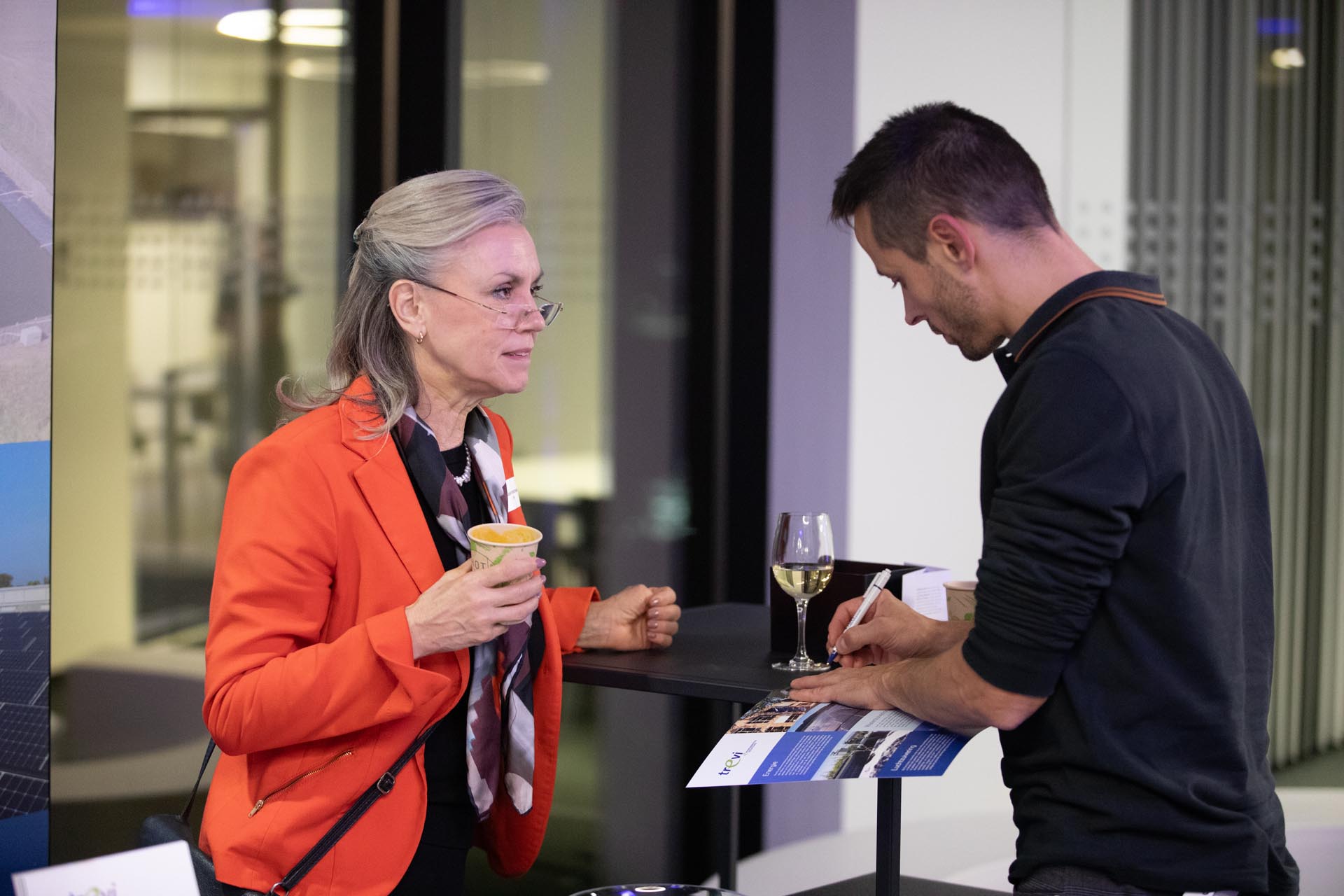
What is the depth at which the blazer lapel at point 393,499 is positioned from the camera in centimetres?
189

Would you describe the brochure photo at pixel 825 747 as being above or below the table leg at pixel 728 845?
above

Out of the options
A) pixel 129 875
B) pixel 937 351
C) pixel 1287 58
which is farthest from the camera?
pixel 1287 58

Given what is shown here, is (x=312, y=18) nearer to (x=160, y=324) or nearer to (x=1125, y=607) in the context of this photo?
(x=160, y=324)

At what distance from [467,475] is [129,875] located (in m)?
0.89

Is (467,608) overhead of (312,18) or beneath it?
beneath

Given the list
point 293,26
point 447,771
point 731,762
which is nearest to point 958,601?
point 731,762

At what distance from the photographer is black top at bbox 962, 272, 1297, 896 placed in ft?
5.03

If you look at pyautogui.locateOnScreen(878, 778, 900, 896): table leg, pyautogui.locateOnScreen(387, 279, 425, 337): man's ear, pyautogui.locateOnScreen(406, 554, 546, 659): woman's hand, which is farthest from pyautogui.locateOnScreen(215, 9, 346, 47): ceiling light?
pyautogui.locateOnScreen(878, 778, 900, 896): table leg

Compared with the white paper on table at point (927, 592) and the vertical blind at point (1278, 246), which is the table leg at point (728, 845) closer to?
the white paper on table at point (927, 592)

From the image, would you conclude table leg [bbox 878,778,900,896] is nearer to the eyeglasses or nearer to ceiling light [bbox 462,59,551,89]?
the eyeglasses

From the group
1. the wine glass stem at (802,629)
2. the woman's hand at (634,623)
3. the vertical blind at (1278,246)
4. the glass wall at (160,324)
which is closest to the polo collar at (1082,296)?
the wine glass stem at (802,629)

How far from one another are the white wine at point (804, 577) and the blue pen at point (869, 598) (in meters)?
0.08

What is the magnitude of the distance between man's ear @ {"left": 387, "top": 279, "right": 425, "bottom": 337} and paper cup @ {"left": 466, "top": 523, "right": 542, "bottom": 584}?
43cm

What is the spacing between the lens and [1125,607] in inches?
61.8
